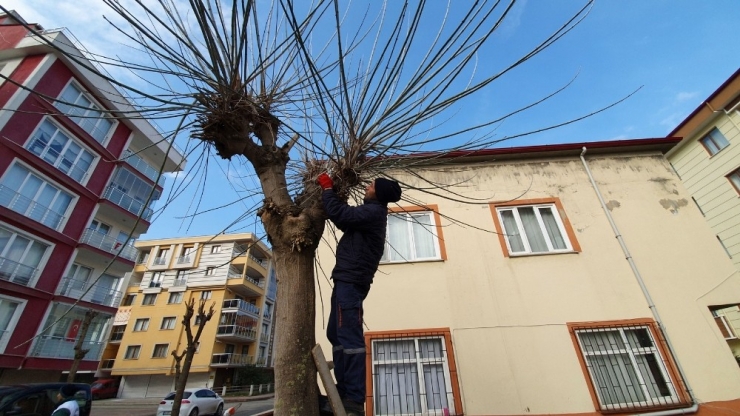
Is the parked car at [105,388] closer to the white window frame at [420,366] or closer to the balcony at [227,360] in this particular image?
the balcony at [227,360]

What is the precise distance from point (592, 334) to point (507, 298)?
1623mm

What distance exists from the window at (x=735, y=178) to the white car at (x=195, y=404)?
66.1 feet

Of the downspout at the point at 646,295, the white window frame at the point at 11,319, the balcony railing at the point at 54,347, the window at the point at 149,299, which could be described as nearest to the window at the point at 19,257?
the white window frame at the point at 11,319

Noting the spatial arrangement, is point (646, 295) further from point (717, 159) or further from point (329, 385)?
point (329, 385)

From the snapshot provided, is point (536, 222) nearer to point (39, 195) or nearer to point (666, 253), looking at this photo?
point (666, 253)

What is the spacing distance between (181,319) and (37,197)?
52.7 feet

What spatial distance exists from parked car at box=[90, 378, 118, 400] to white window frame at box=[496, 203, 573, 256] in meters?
30.8

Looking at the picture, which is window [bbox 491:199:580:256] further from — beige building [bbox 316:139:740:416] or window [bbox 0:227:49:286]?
window [bbox 0:227:49:286]

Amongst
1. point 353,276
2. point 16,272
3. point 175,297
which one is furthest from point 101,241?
point 353,276

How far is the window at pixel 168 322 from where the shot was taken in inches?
1097

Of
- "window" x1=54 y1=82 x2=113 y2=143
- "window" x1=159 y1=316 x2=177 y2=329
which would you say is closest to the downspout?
"window" x1=54 y1=82 x2=113 y2=143

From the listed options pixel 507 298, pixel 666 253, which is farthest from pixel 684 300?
pixel 507 298

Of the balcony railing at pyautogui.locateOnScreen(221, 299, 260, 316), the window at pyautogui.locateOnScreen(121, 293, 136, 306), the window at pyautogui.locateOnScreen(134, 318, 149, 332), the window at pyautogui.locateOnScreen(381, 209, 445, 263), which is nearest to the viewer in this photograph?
the window at pyautogui.locateOnScreen(381, 209, 445, 263)

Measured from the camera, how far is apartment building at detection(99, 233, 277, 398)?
26.1 metres
